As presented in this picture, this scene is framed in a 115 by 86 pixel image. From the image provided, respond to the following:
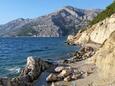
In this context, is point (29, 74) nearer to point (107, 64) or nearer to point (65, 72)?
point (65, 72)

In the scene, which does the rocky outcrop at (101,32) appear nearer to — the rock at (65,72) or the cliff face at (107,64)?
the rock at (65,72)

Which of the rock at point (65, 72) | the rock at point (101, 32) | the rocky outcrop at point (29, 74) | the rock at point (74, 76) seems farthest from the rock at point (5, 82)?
the rock at point (101, 32)

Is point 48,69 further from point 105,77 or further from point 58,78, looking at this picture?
point 105,77

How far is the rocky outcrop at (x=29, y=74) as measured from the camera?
2978 cm

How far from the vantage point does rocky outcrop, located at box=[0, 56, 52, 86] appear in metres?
29.8

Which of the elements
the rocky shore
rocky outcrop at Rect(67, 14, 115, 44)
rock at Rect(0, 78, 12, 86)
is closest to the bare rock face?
the rocky shore

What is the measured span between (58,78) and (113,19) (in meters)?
50.8

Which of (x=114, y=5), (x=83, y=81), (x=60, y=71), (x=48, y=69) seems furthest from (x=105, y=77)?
(x=114, y=5)

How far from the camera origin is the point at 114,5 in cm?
11812

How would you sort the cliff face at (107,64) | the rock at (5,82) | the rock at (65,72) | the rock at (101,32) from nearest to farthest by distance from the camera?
the cliff face at (107,64), the rock at (5,82), the rock at (65,72), the rock at (101,32)

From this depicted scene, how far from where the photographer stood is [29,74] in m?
34.9

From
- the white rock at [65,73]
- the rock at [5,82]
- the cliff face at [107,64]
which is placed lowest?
the white rock at [65,73]

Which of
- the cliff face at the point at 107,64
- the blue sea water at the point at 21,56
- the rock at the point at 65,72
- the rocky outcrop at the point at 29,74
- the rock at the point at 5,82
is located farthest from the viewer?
the blue sea water at the point at 21,56

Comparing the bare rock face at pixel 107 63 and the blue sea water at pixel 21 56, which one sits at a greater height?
the bare rock face at pixel 107 63
